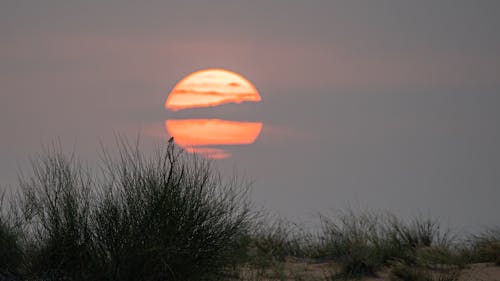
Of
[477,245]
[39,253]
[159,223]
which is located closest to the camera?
[159,223]

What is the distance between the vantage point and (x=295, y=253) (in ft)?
45.1

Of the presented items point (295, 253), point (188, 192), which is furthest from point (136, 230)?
point (295, 253)

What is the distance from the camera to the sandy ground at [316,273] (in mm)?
10938

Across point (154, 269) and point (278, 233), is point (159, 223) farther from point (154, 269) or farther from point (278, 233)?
point (278, 233)

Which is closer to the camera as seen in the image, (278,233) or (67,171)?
(67,171)

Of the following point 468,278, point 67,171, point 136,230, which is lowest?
point 468,278

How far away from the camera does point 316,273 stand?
460 inches

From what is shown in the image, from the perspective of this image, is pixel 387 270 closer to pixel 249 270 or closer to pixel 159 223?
pixel 249 270

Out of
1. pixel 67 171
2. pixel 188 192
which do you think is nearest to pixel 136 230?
pixel 188 192

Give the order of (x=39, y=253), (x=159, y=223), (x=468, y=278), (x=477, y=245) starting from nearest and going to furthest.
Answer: (x=159, y=223)
(x=39, y=253)
(x=468, y=278)
(x=477, y=245)

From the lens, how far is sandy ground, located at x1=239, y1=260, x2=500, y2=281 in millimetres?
10938

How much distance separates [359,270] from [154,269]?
4.30 m

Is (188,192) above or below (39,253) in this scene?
above

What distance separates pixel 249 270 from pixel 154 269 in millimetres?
3064
